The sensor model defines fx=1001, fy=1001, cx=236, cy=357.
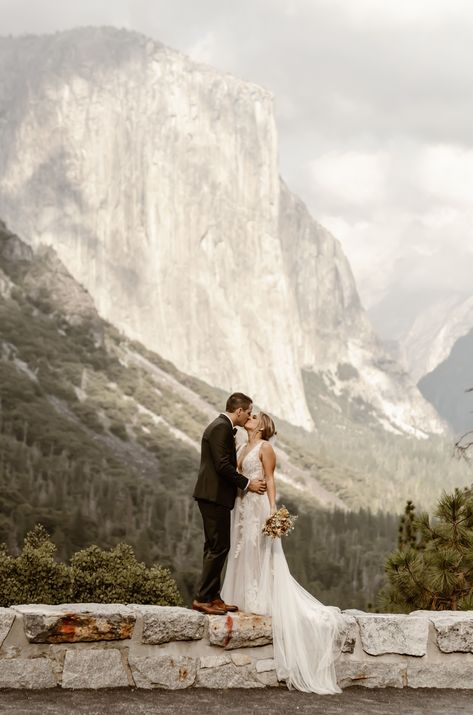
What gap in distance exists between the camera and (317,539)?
174 meters

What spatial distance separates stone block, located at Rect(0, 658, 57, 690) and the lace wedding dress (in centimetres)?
287

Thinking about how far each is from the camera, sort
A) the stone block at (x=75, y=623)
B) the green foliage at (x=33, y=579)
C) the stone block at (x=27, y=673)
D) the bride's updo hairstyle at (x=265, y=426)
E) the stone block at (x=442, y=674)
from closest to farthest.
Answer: the stone block at (x=27, y=673) < the stone block at (x=75, y=623) < the stone block at (x=442, y=674) < the bride's updo hairstyle at (x=265, y=426) < the green foliage at (x=33, y=579)

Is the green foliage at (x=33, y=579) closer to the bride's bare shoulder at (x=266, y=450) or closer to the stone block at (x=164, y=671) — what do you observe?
the stone block at (x=164, y=671)

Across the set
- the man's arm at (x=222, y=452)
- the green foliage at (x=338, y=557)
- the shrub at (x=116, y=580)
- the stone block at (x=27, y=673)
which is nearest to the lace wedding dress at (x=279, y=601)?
the man's arm at (x=222, y=452)

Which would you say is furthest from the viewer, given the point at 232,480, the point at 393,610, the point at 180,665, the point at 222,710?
the point at 393,610

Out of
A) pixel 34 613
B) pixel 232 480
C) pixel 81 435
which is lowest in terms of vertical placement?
pixel 34 613

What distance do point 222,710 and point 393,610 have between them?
8270 mm

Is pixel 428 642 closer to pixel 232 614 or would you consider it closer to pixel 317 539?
pixel 232 614

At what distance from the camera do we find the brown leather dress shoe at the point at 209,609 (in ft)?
44.0

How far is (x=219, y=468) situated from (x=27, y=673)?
3.60m

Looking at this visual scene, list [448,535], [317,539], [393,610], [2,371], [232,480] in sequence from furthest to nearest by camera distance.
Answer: [2,371], [317,539], [393,610], [448,535], [232,480]

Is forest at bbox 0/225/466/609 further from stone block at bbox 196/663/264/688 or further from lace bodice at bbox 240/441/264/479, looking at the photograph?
stone block at bbox 196/663/264/688

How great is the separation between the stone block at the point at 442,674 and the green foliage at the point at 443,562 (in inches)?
118

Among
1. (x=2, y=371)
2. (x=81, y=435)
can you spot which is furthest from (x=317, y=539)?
(x=2, y=371)
